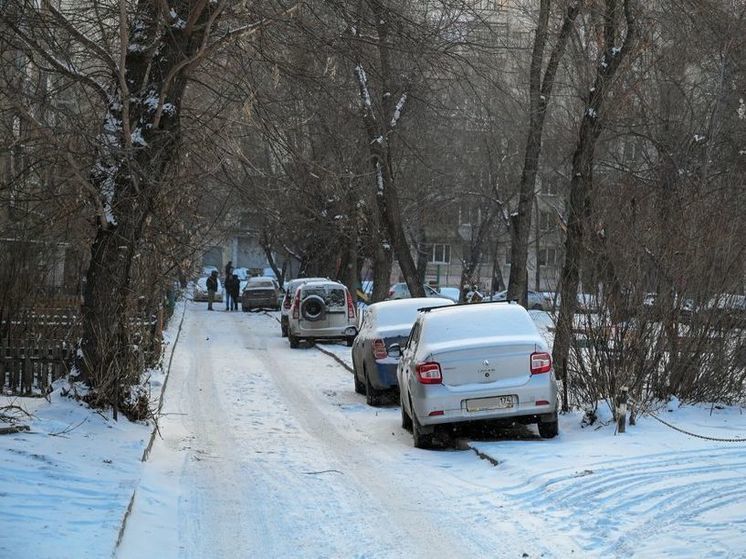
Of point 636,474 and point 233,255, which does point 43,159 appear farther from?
point 233,255

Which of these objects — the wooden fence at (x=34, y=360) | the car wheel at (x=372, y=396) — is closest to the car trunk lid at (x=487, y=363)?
the car wheel at (x=372, y=396)

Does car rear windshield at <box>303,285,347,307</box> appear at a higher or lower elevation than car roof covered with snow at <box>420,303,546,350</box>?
higher

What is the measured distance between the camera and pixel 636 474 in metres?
10.7

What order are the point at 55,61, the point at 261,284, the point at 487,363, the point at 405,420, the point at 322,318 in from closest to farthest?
the point at 55,61 < the point at 487,363 < the point at 405,420 < the point at 322,318 < the point at 261,284

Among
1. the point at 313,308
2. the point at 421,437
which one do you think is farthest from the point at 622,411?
the point at 313,308

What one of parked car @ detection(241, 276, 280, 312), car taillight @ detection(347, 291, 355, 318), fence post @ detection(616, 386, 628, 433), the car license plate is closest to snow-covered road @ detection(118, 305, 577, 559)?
the car license plate

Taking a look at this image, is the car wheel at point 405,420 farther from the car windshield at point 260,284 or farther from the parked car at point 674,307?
the car windshield at point 260,284

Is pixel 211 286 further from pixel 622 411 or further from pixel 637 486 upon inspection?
pixel 637 486

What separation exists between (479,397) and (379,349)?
5.73 metres

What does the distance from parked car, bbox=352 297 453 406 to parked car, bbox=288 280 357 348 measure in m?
11.5

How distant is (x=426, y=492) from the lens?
10.7 metres

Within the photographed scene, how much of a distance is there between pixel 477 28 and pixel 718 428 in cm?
595

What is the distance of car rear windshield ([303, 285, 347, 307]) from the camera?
33.5 metres

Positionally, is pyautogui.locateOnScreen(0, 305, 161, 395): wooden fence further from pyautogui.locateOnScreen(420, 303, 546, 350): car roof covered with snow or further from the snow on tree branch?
the snow on tree branch
